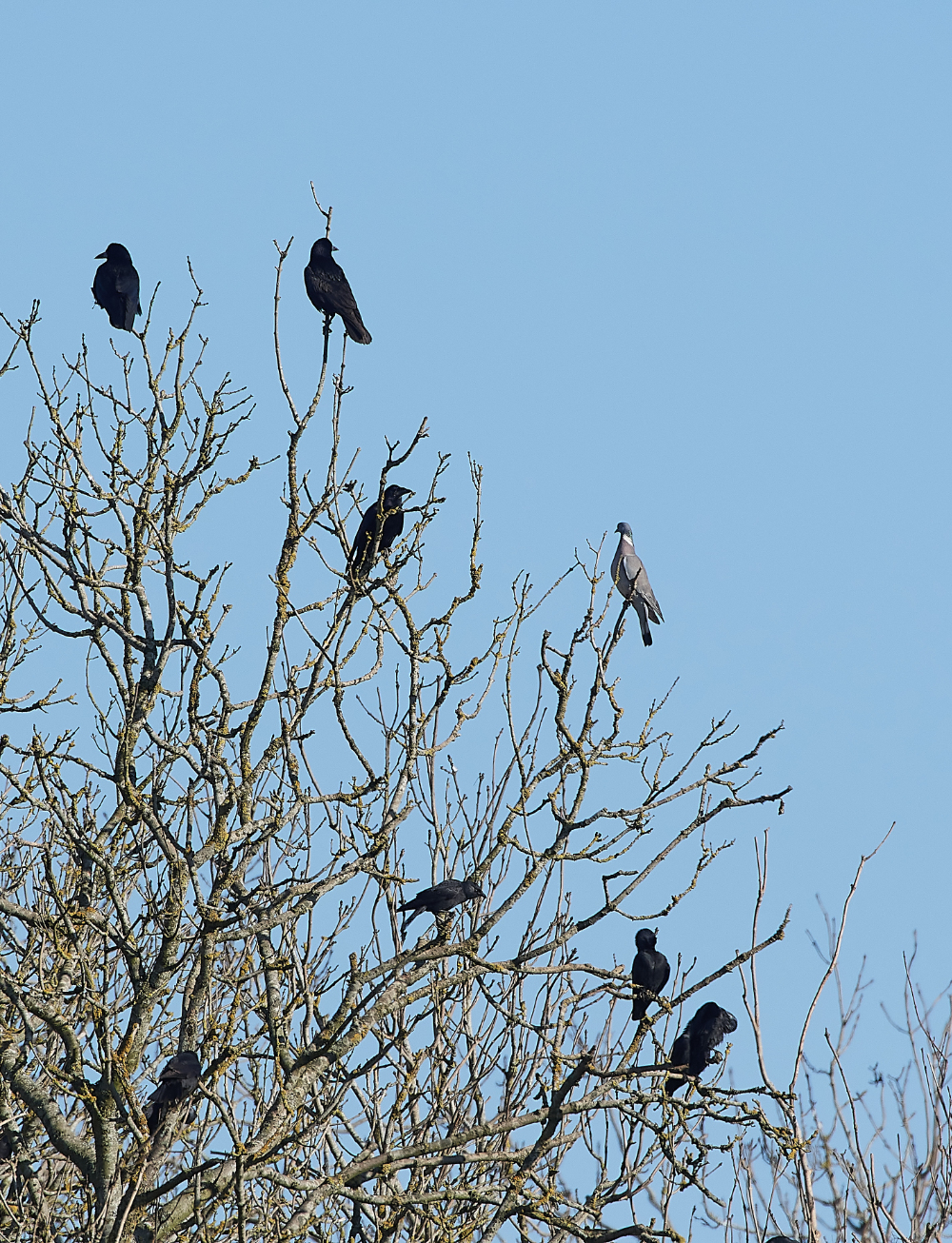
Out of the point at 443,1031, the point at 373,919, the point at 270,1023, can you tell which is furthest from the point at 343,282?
the point at 270,1023

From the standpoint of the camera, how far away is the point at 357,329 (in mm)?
8891

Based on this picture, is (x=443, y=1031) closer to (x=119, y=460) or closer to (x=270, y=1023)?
(x=270, y=1023)

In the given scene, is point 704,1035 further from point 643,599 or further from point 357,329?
point 643,599

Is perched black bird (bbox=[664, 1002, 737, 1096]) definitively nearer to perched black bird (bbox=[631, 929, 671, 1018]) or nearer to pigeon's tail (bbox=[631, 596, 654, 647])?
perched black bird (bbox=[631, 929, 671, 1018])

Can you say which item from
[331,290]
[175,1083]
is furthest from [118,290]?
[175,1083]

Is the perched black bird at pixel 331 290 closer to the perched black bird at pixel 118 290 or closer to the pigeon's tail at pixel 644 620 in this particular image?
the perched black bird at pixel 118 290

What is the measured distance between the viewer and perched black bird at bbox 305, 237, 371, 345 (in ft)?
28.5

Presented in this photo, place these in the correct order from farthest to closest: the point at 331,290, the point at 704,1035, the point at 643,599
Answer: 1. the point at 643,599
2. the point at 331,290
3. the point at 704,1035

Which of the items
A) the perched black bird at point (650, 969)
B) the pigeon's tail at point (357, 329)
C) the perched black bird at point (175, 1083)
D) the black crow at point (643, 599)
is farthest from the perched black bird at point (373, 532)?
the black crow at point (643, 599)

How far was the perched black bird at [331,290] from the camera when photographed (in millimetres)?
8672

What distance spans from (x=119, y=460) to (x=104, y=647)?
92cm

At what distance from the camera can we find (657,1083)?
5.92 meters

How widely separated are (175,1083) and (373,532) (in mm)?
2354

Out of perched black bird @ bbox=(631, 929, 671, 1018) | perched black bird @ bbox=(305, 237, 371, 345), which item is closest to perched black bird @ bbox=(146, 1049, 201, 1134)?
perched black bird @ bbox=(631, 929, 671, 1018)
